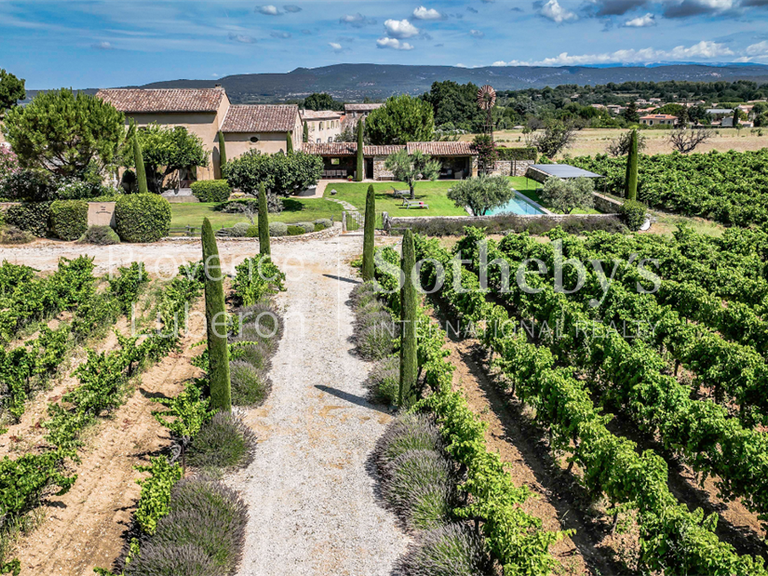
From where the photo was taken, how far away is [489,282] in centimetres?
2270

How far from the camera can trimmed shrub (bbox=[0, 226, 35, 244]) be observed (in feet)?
90.3

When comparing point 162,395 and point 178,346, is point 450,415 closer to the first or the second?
point 162,395

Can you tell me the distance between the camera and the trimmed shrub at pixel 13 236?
27.5 metres

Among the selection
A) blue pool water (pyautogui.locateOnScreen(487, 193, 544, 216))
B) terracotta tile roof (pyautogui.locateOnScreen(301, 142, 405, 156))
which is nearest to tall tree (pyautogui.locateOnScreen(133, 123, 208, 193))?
terracotta tile roof (pyautogui.locateOnScreen(301, 142, 405, 156))

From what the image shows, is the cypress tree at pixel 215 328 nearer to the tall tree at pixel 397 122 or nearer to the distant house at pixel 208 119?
the distant house at pixel 208 119

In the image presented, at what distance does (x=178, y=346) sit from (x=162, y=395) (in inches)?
124

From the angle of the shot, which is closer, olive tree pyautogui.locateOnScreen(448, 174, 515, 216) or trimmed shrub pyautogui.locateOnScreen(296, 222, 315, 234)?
trimmed shrub pyautogui.locateOnScreen(296, 222, 315, 234)

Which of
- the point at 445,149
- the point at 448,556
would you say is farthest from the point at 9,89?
the point at 448,556

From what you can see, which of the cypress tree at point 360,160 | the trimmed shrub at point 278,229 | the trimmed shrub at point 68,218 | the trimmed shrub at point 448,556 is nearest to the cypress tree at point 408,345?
the trimmed shrub at point 448,556

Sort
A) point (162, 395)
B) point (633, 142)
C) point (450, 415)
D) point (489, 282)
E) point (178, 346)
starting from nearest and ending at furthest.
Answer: point (450, 415) < point (162, 395) < point (178, 346) < point (489, 282) < point (633, 142)

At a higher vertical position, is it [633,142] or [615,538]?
[633,142]

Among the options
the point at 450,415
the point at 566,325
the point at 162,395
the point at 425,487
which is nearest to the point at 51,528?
the point at 162,395

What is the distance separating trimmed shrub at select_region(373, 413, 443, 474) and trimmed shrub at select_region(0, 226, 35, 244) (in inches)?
924

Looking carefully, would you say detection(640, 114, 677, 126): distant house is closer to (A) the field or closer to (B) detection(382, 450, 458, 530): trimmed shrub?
(A) the field
